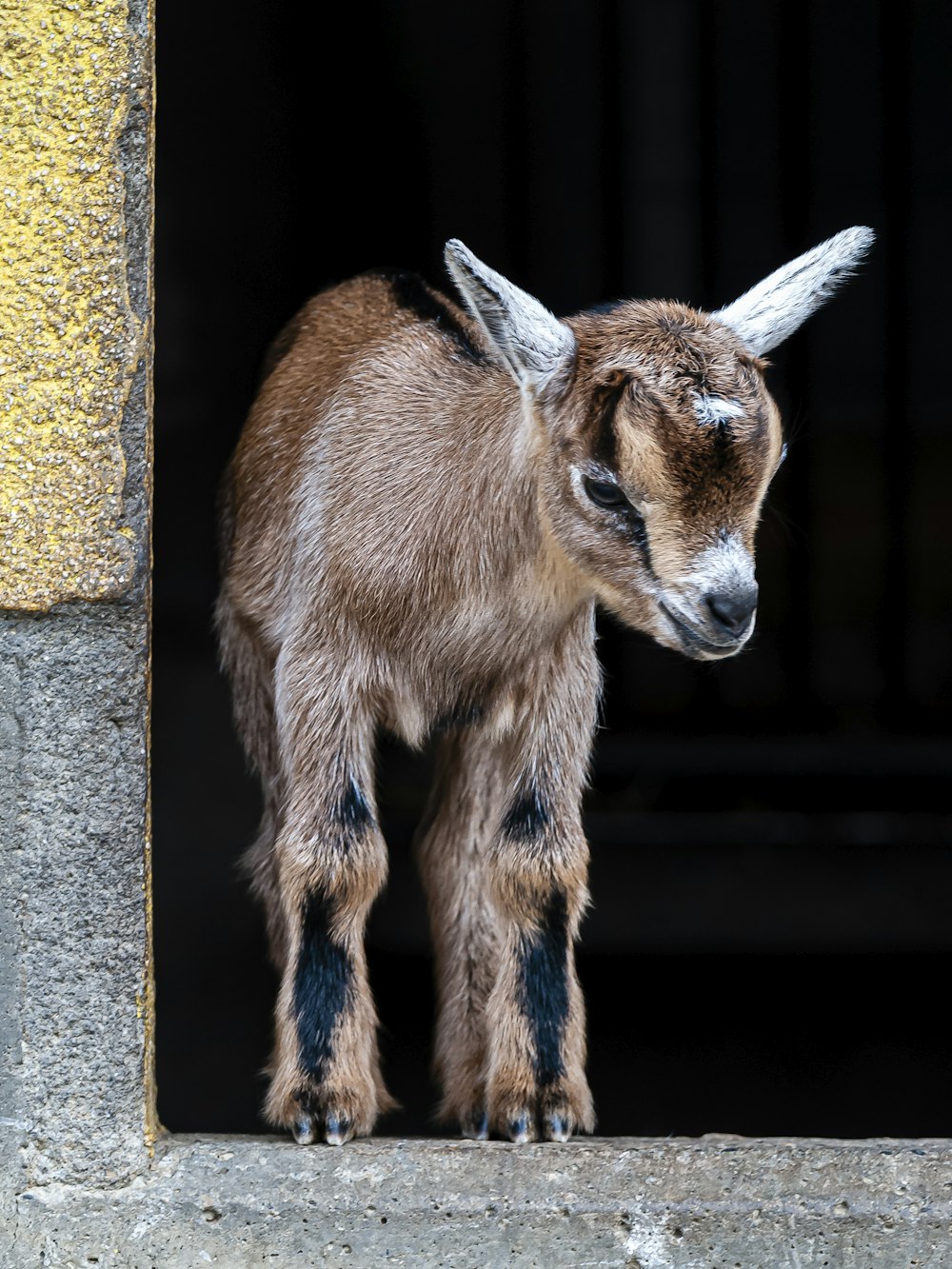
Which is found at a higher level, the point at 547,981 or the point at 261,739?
the point at 261,739

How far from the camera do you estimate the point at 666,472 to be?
10.2 ft

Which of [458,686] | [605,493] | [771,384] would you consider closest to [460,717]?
[458,686]

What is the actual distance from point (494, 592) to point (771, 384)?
5.30 m

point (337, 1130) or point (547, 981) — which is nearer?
point (337, 1130)

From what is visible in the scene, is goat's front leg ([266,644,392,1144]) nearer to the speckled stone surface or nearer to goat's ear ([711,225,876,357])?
the speckled stone surface

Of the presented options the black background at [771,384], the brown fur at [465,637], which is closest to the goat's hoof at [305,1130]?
the brown fur at [465,637]

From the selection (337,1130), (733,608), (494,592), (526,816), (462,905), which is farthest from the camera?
(462,905)

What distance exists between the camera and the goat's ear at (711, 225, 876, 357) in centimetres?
346

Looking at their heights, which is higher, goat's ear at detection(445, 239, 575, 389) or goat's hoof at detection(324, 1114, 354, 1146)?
goat's ear at detection(445, 239, 575, 389)

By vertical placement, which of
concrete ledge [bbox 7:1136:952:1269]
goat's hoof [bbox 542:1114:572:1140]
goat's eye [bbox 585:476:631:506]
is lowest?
concrete ledge [bbox 7:1136:952:1269]

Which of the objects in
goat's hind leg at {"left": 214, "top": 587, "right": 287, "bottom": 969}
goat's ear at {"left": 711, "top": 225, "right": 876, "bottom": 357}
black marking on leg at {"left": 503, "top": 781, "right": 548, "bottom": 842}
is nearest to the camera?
goat's ear at {"left": 711, "top": 225, "right": 876, "bottom": 357}

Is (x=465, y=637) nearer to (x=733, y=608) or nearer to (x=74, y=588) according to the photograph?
(x=733, y=608)

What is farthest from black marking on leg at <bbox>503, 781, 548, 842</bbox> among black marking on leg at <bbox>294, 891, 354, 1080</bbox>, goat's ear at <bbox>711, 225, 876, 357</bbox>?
goat's ear at <bbox>711, 225, 876, 357</bbox>

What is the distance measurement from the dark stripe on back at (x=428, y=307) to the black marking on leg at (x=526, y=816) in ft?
3.37
